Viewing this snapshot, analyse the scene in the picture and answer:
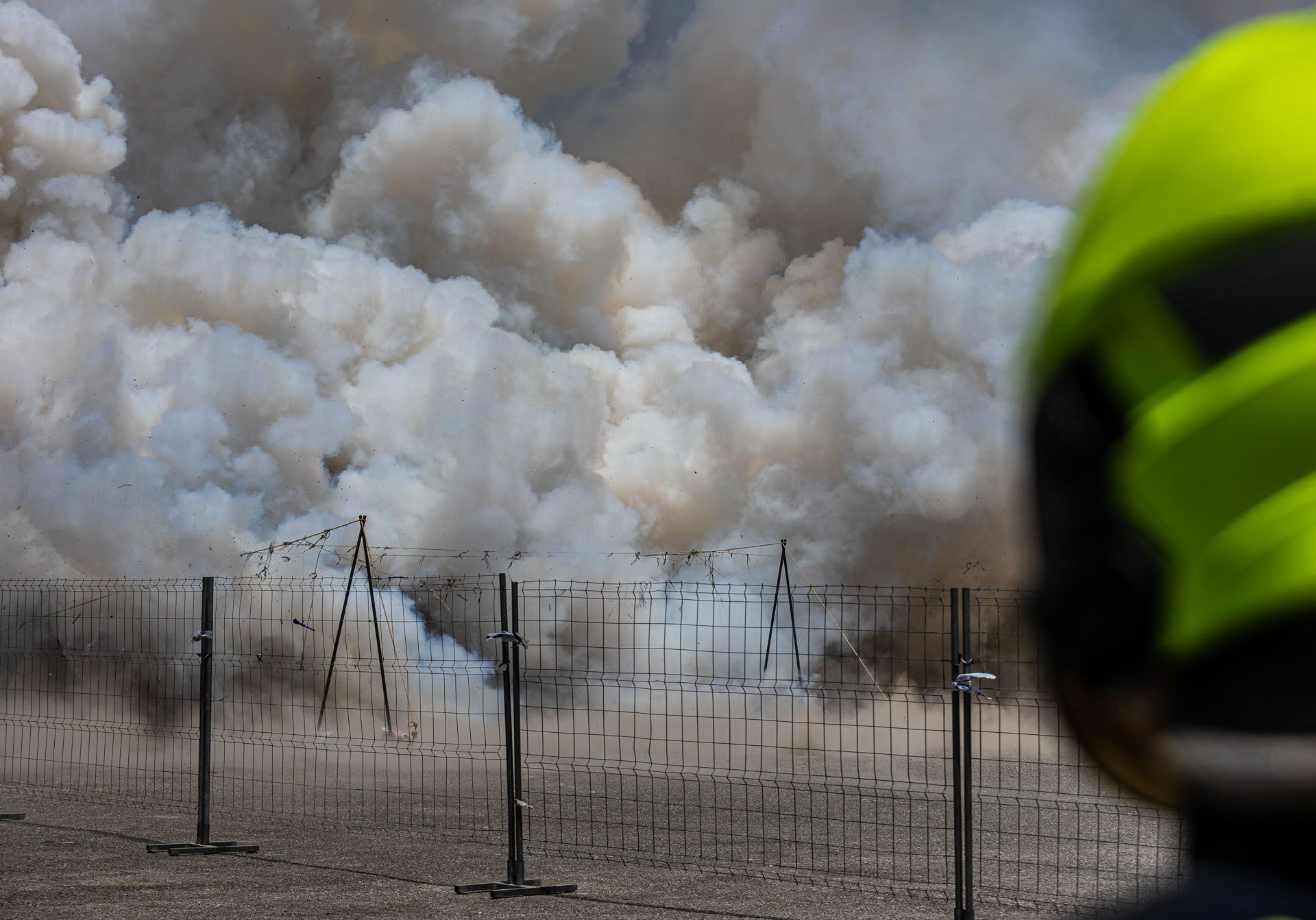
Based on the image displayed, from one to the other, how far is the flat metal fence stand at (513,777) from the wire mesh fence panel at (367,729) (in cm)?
28

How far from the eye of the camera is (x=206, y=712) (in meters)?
10.2

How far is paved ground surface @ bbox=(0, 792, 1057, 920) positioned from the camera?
26.4ft

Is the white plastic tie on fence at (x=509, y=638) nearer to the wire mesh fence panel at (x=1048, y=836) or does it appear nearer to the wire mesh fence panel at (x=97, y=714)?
the wire mesh fence panel at (x=1048, y=836)

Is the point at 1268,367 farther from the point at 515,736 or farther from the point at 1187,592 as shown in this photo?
the point at 515,736

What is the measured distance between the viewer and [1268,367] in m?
0.63

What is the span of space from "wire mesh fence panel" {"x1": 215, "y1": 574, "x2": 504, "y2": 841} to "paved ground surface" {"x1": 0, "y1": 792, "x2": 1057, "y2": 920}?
0.89m

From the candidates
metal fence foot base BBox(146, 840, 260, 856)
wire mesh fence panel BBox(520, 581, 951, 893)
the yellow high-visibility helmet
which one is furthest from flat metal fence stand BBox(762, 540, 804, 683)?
the yellow high-visibility helmet

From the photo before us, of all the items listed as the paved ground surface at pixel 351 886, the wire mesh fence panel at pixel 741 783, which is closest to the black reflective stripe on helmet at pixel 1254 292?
the wire mesh fence panel at pixel 741 783

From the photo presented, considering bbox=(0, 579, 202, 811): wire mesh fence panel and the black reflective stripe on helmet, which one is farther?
bbox=(0, 579, 202, 811): wire mesh fence panel

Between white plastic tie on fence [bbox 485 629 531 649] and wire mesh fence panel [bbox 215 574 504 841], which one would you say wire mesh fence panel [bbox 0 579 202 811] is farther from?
white plastic tie on fence [bbox 485 629 531 649]

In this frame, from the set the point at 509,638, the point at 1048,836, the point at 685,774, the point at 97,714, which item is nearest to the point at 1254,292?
the point at 509,638

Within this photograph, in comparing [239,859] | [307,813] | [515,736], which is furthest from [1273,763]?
[307,813]

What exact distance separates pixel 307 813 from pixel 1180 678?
12.6 m

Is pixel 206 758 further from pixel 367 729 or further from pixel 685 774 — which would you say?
pixel 367 729
